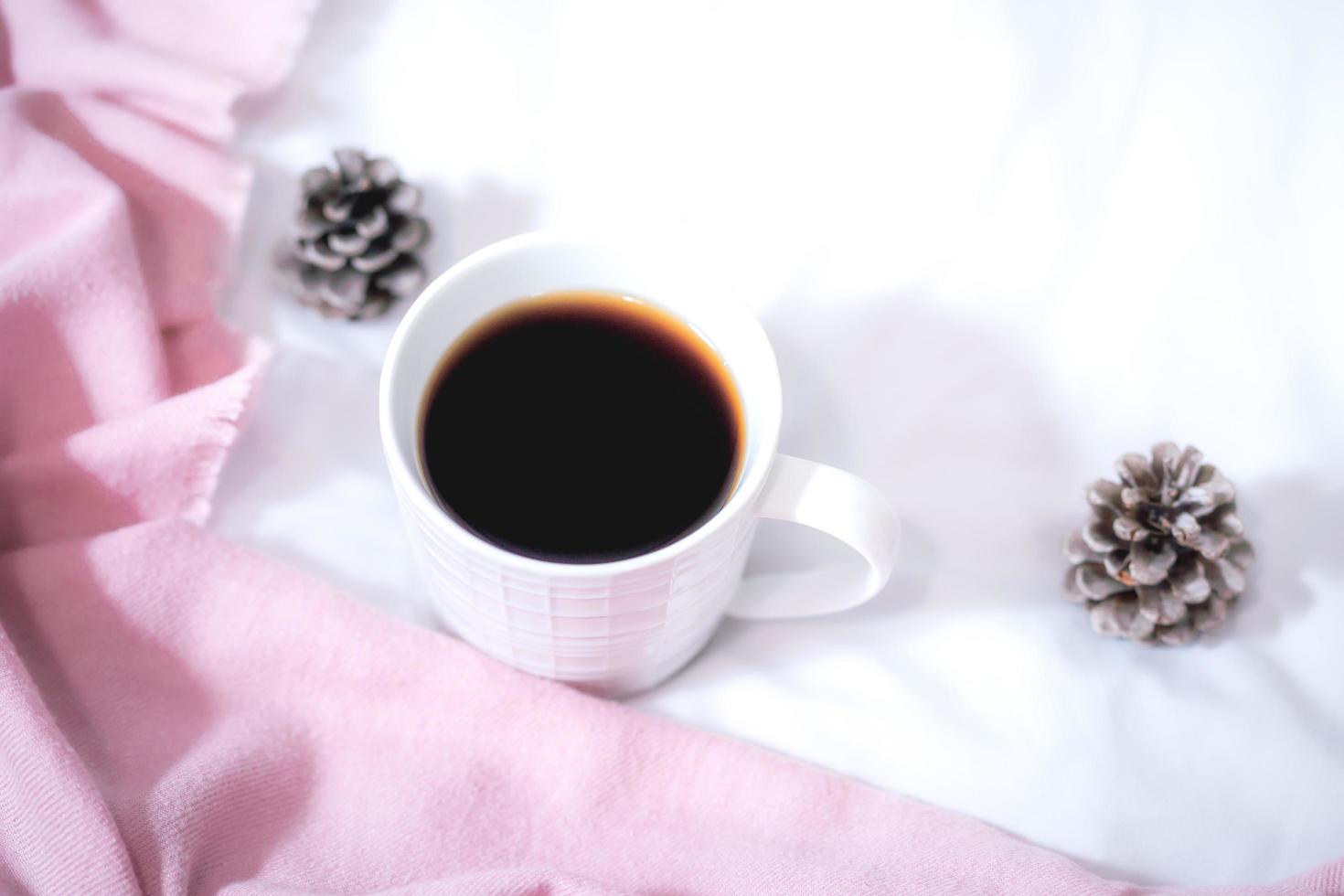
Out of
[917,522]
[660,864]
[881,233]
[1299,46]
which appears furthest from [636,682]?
[1299,46]

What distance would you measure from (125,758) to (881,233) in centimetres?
58

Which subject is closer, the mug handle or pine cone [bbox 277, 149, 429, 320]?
the mug handle

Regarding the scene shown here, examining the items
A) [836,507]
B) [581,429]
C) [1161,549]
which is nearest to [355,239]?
[581,429]

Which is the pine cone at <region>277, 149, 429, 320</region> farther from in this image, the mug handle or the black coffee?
the mug handle

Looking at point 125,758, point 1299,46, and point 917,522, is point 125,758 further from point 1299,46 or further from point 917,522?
point 1299,46

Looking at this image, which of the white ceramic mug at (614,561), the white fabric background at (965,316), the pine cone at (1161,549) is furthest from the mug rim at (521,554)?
the pine cone at (1161,549)

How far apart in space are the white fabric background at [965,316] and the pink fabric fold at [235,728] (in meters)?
0.05

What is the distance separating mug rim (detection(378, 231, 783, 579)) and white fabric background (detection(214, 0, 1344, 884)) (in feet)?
0.46

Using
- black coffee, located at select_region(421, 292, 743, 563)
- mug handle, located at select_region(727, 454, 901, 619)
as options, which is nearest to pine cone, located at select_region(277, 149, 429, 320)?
black coffee, located at select_region(421, 292, 743, 563)

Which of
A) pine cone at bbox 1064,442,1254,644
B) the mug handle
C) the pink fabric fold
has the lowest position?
the pink fabric fold

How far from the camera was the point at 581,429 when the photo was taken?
2.02 feet

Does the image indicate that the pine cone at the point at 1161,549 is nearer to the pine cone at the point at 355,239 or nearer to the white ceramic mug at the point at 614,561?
the white ceramic mug at the point at 614,561

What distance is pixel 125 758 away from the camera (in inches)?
A: 24.3

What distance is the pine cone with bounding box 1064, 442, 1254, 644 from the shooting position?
663 mm
